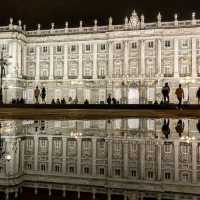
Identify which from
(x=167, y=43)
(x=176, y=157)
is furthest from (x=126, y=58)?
(x=176, y=157)

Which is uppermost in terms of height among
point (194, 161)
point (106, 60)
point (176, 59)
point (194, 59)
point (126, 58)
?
point (126, 58)

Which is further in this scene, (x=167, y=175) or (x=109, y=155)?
(x=109, y=155)

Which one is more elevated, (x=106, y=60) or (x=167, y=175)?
(x=106, y=60)

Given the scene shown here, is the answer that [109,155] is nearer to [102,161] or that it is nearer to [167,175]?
[102,161]

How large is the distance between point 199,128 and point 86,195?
10403 mm

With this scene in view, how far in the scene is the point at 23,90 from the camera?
75688 millimetres

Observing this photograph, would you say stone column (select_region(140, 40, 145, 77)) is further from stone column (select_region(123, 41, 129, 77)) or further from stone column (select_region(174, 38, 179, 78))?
stone column (select_region(174, 38, 179, 78))

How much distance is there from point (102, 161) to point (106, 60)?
6115 centimetres

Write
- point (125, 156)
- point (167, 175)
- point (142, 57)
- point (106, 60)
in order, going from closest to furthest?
point (167, 175)
point (125, 156)
point (142, 57)
point (106, 60)

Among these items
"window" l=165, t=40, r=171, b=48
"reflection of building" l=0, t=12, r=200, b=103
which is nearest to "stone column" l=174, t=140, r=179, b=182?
"reflection of building" l=0, t=12, r=200, b=103

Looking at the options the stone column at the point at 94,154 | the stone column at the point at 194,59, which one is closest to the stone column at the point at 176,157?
the stone column at the point at 94,154

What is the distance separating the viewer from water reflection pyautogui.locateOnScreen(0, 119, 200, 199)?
7961 millimetres

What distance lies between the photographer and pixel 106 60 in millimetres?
71688

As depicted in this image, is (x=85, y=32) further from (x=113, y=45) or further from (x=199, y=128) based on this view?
(x=199, y=128)
